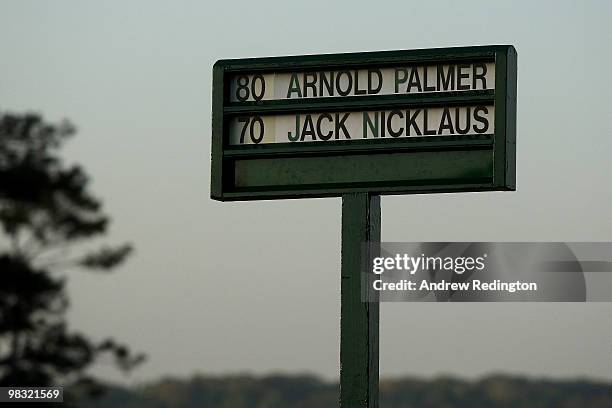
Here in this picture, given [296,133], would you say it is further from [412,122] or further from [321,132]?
[412,122]

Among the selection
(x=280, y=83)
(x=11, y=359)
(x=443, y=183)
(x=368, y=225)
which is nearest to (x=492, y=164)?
(x=443, y=183)

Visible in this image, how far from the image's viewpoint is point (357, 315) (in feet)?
40.0

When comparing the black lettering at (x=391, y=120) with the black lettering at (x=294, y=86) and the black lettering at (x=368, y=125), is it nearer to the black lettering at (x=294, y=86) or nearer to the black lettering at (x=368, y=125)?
the black lettering at (x=368, y=125)

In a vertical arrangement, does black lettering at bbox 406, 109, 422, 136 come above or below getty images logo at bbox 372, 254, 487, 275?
above

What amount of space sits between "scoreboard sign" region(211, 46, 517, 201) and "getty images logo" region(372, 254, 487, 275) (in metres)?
0.67

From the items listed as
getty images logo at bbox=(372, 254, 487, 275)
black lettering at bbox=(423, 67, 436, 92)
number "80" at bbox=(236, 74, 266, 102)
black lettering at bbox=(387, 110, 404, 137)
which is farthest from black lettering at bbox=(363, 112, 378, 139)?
getty images logo at bbox=(372, 254, 487, 275)

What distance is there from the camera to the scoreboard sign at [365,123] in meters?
12.1

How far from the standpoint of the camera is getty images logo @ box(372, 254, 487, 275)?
12.5 metres

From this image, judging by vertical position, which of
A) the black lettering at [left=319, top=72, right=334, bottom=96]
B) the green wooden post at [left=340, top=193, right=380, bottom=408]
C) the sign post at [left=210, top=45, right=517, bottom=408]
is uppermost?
the black lettering at [left=319, top=72, right=334, bottom=96]

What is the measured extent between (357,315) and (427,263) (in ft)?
3.11

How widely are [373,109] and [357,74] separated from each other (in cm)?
37

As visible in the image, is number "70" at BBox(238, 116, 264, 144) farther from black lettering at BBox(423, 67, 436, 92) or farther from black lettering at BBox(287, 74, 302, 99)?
black lettering at BBox(423, 67, 436, 92)

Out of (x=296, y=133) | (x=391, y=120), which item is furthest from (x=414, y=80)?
(x=296, y=133)

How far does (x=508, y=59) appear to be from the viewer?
12.0 m
